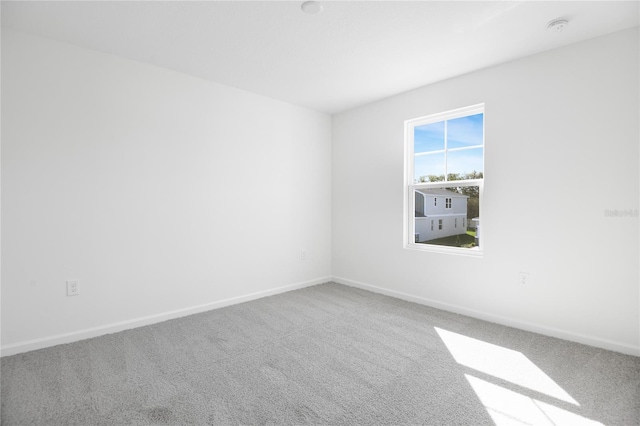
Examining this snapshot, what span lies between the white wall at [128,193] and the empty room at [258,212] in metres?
0.02

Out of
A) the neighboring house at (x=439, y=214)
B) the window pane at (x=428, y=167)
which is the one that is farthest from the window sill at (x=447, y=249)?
the window pane at (x=428, y=167)

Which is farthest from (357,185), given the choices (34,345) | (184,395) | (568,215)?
(34,345)

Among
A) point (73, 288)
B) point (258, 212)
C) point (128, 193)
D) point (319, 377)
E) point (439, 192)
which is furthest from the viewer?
point (258, 212)

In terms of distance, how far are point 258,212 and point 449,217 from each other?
227 cm

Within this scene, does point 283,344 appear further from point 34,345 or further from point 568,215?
point 568,215

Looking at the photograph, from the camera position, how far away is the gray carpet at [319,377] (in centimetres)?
172

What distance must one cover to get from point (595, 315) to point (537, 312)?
39 centimetres

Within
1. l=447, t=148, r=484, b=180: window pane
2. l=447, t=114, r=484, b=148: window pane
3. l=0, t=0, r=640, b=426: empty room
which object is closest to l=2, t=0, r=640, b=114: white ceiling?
l=0, t=0, r=640, b=426: empty room

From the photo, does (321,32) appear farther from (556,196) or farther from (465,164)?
(556,196)

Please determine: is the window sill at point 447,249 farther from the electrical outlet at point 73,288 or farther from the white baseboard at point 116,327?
the electrical outlet at point 73,288

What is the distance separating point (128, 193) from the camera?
2.92 meters

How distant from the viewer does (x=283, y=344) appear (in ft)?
8.46

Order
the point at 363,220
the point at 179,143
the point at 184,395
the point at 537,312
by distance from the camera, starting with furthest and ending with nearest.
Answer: the point at 363,220 → the point at 179,143 → the point at 537,312 → the point at 184,395

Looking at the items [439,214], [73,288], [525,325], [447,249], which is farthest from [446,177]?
[73,288]
